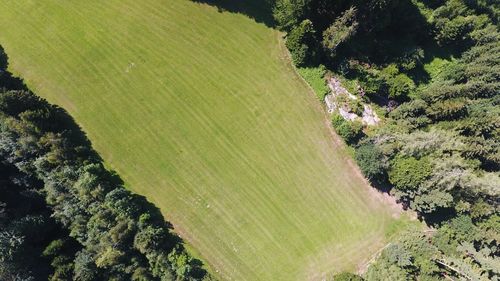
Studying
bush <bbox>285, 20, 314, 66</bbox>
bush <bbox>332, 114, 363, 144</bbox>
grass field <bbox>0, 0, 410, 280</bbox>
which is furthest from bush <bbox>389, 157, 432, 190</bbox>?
bush <bbox>285, 20, 314, 66</bbox>

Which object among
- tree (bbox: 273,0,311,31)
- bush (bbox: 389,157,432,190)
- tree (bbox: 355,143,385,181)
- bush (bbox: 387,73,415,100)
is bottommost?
tree (bbox: 355,143,385,181)

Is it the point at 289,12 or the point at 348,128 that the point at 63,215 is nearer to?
the point at 348,128

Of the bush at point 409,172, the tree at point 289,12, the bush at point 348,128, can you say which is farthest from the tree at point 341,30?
the bush at point 409,172

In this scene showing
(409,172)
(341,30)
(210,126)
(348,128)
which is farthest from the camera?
(210,126)

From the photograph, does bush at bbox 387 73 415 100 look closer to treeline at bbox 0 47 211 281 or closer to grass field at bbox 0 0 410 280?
grass field at bbox 0 0 410 280

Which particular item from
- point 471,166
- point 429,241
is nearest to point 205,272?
point 429,241

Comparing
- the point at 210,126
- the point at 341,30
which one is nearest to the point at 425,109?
the point at 341,30
